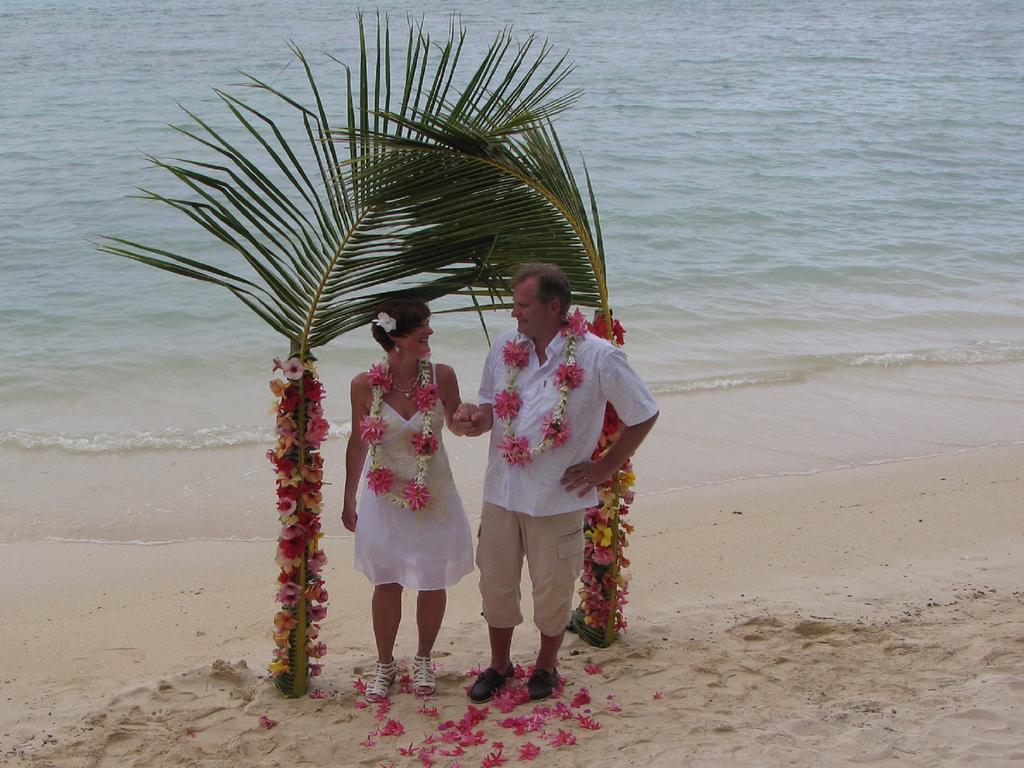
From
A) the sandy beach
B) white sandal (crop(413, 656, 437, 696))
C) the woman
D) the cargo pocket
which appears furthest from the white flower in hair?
the sandy beach

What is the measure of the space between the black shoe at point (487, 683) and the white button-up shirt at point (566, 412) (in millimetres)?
834

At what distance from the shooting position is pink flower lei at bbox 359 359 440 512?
4.88 meters

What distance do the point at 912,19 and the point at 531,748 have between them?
1590 inches

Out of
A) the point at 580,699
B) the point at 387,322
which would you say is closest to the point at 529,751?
the point at 580,699

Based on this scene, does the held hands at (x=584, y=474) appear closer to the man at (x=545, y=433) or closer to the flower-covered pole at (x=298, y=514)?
the man at (x=545, y=433)

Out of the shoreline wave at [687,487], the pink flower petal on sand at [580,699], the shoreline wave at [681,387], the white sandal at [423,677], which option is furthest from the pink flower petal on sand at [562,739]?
the shoreline wave at [681,387]

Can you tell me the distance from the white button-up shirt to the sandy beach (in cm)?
92

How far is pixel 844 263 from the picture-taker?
15984mm

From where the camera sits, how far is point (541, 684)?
5.12 metres

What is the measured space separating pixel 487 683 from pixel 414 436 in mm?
1189

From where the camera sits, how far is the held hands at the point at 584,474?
481 centimetres

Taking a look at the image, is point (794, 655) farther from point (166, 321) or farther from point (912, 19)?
point (912, 19)

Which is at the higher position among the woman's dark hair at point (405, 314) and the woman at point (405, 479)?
the woman's dark hair at point (405, 314)

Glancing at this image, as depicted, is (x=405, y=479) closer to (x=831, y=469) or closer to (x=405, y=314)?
(x=405, y=314)
